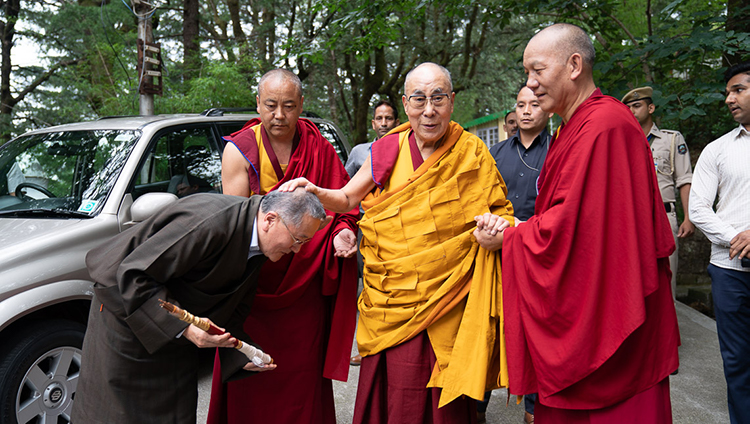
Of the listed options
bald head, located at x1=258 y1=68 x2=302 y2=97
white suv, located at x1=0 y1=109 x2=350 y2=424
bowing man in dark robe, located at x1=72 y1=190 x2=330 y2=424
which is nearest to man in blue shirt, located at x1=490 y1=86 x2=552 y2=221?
bald head, located at x1=258 y1=68 x2=302 y2=97

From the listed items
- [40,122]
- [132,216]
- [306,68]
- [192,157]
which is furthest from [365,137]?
[132,216]

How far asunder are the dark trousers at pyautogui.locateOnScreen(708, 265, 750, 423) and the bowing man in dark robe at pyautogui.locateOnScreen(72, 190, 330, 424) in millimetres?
2358

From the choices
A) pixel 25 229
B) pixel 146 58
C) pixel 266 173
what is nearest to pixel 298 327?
pixel 266 173

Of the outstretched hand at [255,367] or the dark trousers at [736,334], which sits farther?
the dark trousers at [736,334]

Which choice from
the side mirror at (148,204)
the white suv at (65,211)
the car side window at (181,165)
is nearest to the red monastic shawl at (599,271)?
the side mirror at (148,204)

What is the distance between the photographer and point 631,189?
1959 millimetres

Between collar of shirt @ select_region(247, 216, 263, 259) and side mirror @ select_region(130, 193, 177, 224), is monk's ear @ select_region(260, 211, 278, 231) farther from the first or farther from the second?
side mirror @ select_region(130, 193, 177, 224)

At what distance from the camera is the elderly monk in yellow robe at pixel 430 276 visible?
2.40 metres

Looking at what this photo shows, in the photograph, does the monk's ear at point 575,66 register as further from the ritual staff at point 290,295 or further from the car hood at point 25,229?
the car hood at point 25,229

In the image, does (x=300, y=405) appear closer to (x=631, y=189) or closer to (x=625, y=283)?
(x=625, y=283)

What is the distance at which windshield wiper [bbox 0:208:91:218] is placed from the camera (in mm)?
3138

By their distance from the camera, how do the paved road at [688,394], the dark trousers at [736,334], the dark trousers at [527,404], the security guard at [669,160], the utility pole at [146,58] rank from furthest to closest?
the utility pole at [146,58]
the security guard at [669,160]
the paved road at [688,394]
the dark trousers at [527,404]
the dark trousers at [736,334]

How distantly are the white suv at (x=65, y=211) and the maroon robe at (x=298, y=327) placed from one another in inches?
32.4

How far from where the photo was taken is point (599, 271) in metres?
1.96
